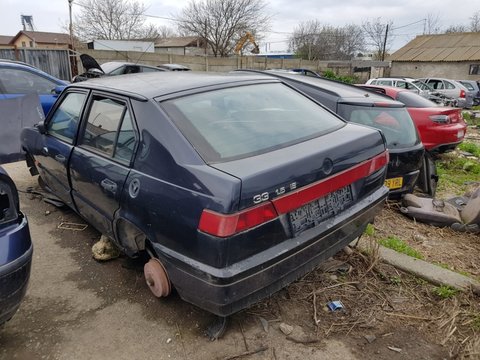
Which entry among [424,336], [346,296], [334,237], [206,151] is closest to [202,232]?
[206,151]

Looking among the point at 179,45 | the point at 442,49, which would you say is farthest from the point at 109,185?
the point at 179,45

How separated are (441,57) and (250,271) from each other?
36.6m

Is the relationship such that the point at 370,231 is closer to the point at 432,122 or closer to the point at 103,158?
the point at 103,158

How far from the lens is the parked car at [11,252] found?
1983 mm

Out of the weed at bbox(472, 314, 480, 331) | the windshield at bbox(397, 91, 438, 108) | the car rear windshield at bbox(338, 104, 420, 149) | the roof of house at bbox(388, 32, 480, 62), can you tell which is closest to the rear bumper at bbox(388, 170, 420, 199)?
the car rear windshield at bbox(338, 104, 420, 149)

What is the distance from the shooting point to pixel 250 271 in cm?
206

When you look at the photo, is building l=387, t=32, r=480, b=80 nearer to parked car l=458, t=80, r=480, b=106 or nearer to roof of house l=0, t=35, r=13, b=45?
parked car l=458, t=80, r=480, b=106

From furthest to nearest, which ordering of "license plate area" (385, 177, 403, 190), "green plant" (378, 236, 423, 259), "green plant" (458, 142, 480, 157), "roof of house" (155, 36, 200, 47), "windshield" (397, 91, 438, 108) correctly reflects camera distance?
"roof of house" (155, 36, 200, 47), "green plant" (458, 142, 480, 157), "windshield" (397, 91, 438, 108), "license plate area" (385, 177, 403, 190), "green plant" (378, 236, 423, 259)

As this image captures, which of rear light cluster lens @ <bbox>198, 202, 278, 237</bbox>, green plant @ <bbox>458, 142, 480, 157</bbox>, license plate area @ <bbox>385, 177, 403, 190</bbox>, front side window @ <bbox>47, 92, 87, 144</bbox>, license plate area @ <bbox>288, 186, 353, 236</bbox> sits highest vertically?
front side window @ <bbox>47, 92, 87, 144</bbox>

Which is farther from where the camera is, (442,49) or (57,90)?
(442,49)

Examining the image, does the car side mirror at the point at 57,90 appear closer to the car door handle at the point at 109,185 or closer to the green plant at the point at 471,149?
the car door handle at the point at 109,185

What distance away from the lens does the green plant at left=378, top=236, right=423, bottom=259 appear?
349 cm

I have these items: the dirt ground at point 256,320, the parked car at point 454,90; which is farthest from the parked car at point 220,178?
the parked car at point 454,90

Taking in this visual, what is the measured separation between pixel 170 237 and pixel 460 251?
3.10 metres
